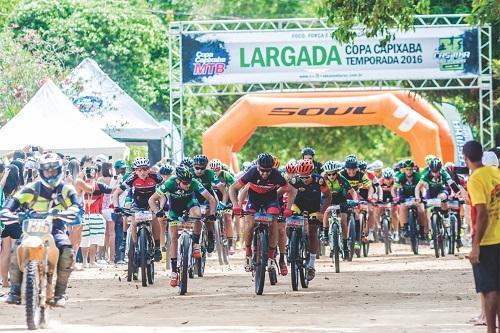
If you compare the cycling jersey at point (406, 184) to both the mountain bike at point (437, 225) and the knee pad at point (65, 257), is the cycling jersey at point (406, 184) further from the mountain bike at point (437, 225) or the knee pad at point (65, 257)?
the knee pad at point (65, 257)

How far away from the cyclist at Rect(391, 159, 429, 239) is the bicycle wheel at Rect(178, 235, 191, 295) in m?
10.2

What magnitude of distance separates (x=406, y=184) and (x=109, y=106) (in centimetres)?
840

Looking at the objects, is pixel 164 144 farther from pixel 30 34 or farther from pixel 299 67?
pixel 30 34

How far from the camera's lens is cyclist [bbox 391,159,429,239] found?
2984 cm

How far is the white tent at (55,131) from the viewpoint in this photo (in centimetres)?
2977

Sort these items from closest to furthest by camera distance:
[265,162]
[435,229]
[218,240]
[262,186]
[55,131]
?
1. [265,162]
2. [262,186]
3. [218,240]
4. [435,229]
5. [55,131]

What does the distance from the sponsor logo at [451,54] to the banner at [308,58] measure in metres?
0.02

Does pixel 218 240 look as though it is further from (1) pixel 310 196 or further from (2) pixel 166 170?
(1) pixel 310 196

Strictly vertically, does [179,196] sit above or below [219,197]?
below

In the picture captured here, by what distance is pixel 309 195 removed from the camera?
21.9m

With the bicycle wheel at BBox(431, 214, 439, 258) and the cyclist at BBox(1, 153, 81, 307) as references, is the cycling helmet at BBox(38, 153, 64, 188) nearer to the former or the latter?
the cyclist at BBox(1, 153, 81, 307)

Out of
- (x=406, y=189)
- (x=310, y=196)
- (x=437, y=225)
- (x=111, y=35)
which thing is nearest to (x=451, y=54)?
(x=406, y=189)

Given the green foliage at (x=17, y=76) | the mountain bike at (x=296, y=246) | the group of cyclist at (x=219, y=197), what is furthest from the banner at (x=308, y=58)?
the mountain bike at (x=296, y=246)

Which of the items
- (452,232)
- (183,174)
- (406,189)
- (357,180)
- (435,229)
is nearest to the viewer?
(183,174)
